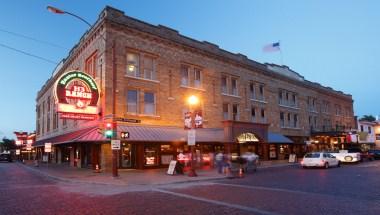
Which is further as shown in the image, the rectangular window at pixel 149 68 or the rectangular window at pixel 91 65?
the rectangular window at pixel 91 65

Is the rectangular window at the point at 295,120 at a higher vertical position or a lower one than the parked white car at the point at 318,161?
higher

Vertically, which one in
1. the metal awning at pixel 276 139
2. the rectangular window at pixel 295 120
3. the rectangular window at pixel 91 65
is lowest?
the metal awning at pixel 276 139

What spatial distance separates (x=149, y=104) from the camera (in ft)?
85.6

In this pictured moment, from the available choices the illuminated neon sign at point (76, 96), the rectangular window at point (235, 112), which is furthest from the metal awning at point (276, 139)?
the illuminated neon sign at point (76, 96)

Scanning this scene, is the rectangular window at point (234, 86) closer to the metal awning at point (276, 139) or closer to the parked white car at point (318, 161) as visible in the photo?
the metal awning at point (276, 139)

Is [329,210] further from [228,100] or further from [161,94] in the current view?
[228,100]

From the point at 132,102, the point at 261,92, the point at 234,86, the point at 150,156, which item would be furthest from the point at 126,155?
the point at 261,92

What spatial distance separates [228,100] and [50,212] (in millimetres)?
25418

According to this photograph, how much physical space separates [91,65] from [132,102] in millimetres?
5699

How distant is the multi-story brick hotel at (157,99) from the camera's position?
2275cm

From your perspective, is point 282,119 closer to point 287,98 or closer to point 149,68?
point 287,98

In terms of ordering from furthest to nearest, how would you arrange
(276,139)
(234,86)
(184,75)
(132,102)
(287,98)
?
(287,98) → (276,139) → (234,86) → (184,75) → (132,102)

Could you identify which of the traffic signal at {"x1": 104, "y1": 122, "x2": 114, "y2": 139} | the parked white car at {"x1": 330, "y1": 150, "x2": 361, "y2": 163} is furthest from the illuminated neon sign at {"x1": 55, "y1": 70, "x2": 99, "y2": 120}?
the parked white car at {"x1": 330, "y1": 150, "x2": 361, "y2": 163}

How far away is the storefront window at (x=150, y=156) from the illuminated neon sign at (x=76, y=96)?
17.4 feet
